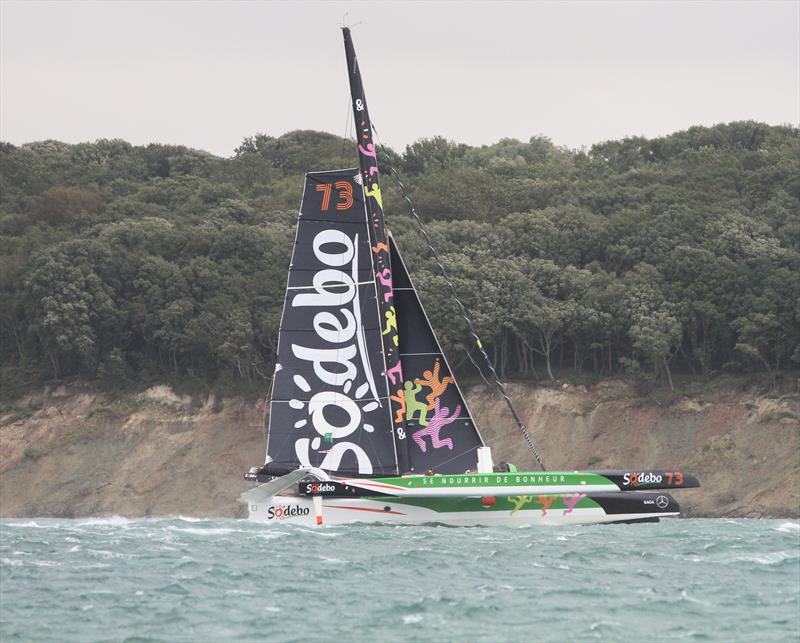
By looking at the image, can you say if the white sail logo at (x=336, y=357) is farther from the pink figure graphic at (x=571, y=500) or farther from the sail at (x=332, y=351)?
the pink figure graphic at (x=571, y=500)

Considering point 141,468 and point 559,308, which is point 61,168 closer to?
point 141,468

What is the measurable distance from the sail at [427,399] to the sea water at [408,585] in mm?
4319

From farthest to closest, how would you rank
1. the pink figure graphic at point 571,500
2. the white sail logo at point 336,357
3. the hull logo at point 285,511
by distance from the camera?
the white sail logo at point 336,357 < the hull logo at point 285,511 < the pink figure graphic at point 571,500

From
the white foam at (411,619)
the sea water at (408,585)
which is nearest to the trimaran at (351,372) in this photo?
the sea water at (408,585)

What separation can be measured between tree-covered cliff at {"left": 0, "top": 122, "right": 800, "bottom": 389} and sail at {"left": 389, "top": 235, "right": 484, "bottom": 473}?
26710mm

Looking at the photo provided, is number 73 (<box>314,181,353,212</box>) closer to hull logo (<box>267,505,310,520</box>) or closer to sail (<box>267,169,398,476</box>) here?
sail (<box>267,169,398,476</box>)

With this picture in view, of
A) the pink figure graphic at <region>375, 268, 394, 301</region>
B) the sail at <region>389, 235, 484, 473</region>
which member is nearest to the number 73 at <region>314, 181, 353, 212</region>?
the sail at <region>389, 235, 484, 473</region>

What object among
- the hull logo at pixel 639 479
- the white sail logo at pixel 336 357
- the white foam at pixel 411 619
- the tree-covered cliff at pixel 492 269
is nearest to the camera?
the white foam at pixel 411 619

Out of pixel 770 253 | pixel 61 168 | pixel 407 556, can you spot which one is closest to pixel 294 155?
pixel 61 168

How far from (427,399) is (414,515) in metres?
5.17

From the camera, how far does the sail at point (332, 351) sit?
53.7 m

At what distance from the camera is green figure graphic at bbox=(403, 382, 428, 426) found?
5444 centimetres

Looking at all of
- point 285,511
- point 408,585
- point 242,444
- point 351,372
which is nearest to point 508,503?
point 285,511

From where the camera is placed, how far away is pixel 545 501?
5012 cm
